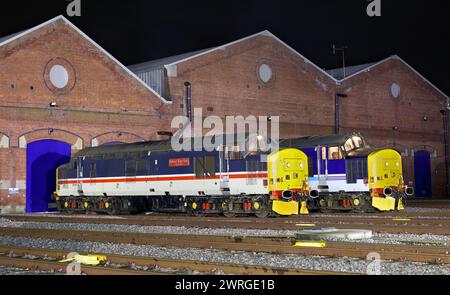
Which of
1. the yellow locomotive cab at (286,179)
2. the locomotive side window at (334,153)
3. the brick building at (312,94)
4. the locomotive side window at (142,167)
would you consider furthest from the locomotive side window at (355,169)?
the brick building at (312,94)

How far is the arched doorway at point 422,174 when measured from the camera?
51997 mm

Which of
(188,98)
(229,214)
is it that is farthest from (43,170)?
(229,214)

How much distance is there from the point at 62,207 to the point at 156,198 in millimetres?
6466

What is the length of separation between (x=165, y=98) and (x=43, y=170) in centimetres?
868

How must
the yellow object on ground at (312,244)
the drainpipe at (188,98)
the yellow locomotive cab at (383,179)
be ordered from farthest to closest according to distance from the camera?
the drainpipe at (188,98)
the yellow locomotive cab at (383,179)
the yellow object on ground at (312,244)

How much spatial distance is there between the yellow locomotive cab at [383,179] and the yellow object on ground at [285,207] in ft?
12.4

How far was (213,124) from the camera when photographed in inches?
1650

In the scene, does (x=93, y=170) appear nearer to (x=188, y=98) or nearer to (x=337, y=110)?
(x=188, y=98)

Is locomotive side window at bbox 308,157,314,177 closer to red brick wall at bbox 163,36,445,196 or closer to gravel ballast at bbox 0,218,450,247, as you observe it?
gravel ballast at bbox 0,218,450,247

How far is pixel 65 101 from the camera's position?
3612 centimetres

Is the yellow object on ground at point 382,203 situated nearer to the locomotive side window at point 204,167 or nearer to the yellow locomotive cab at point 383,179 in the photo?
the yellow locomotive cab at point 383,179

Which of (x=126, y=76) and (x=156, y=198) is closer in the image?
(x=156, y=198)
